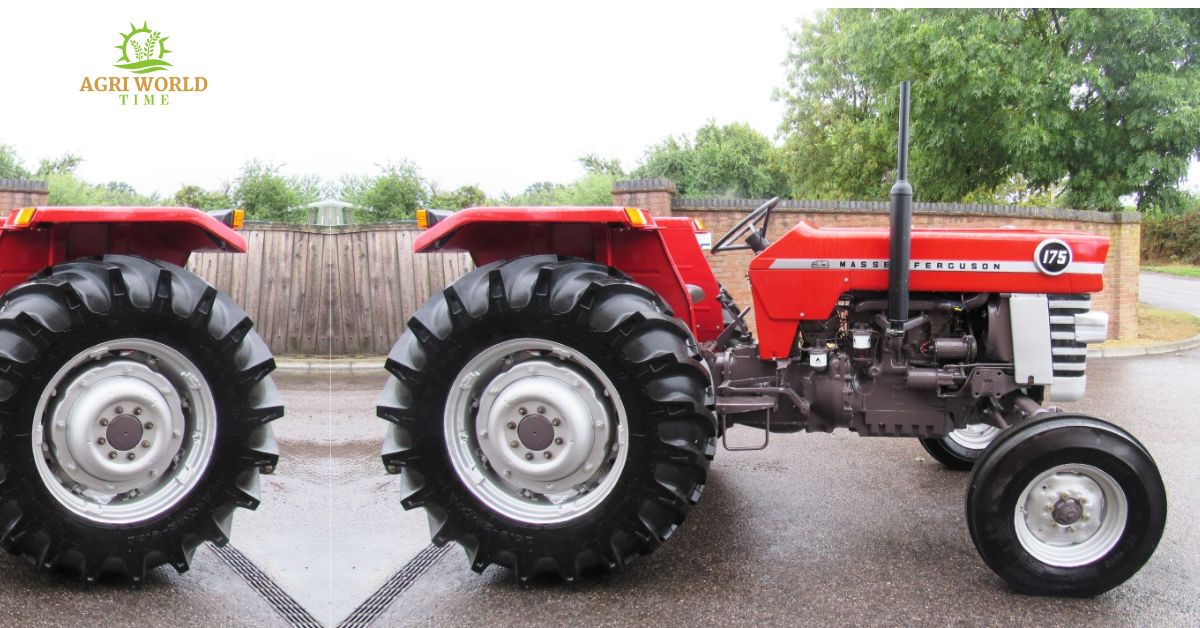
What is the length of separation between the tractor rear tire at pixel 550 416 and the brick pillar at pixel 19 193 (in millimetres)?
6460

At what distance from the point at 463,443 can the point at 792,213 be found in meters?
7.57

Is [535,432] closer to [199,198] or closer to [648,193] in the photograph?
[648,193]

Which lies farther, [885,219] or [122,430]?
[885,219]

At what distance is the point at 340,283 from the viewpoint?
23.7 feet

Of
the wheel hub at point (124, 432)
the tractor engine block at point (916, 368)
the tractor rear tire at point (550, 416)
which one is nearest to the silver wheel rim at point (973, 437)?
the tractor engine block at point (916, 368)

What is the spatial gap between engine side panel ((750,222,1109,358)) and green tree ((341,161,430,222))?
154 inches

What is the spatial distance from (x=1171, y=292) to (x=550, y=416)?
20.9m

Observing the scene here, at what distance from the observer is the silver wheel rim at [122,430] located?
312cm

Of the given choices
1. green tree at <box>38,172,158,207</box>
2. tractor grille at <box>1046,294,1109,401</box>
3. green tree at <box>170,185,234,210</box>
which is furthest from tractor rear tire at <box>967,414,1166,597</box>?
green tree at <box>38,172,158,207</box>

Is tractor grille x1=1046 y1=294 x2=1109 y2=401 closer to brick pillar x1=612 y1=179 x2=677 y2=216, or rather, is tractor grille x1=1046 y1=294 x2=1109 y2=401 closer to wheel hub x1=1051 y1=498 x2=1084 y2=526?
wheel hub x1=1051 y1=498 x2=1084 y2=526

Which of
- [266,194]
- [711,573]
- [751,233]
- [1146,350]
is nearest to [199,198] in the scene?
[266,194]

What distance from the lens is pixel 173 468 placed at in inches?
128

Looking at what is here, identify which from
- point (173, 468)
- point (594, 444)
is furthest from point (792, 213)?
point (173, 468)

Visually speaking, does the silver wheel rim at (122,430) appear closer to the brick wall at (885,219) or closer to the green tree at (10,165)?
the brick wall at (885,219)
